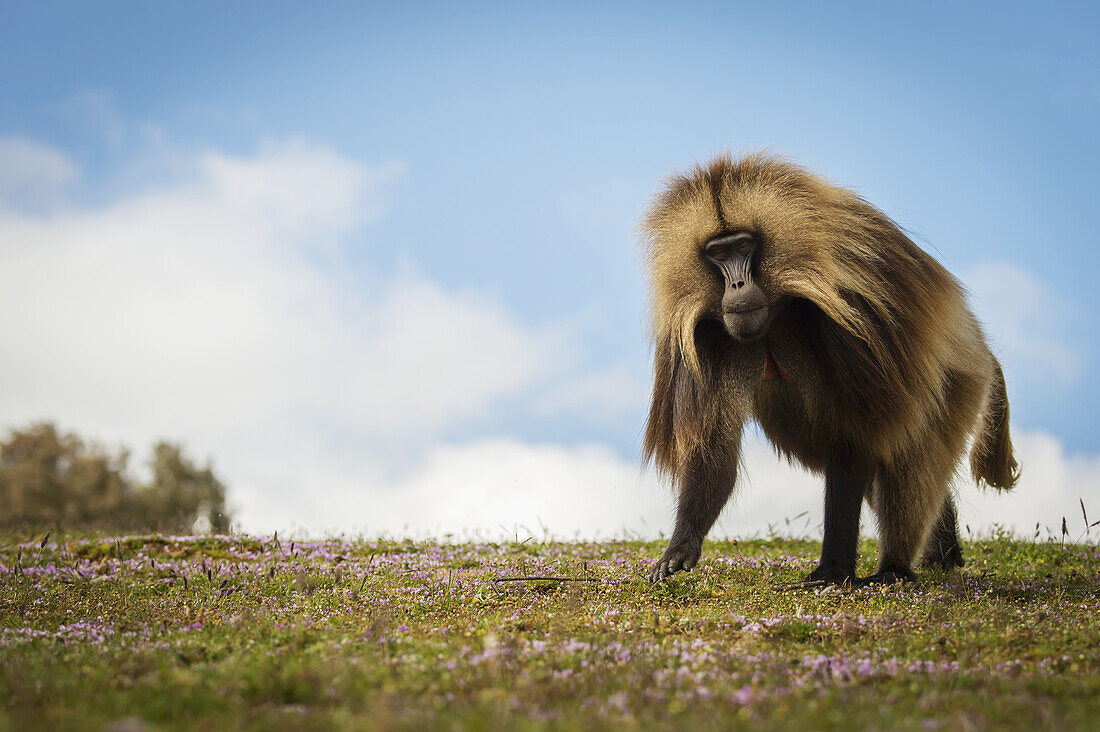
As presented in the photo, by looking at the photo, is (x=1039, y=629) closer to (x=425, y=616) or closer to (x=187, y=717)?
(x=425, y=616)

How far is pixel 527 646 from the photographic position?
4.80m

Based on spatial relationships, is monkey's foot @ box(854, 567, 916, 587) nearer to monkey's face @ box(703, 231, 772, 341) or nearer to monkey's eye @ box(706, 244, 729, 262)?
monkey's face @ box(703, 231, 772, 341)

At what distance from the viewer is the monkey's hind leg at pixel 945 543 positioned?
357 inches

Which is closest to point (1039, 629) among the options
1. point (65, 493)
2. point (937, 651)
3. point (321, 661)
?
point (937, 651)

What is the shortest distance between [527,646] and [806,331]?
11.1ft

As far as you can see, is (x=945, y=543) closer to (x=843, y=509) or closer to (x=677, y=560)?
(x=843, y=509)

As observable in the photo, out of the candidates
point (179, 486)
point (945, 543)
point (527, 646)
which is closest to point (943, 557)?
point (945, 543)

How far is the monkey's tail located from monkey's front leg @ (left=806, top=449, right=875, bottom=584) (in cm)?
282

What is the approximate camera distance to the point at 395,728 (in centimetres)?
298

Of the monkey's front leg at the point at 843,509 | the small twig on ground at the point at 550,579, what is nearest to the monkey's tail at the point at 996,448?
the monkey's front leg at the point at 843,509

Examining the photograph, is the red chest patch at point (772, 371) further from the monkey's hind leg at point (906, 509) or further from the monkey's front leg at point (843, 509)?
the monkey's hind leg at point (906, 509)

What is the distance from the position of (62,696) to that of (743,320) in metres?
4.42

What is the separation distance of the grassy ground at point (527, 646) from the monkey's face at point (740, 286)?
6.04ft

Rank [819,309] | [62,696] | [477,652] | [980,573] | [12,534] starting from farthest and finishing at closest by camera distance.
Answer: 1. [12,534]
2. [980,573]
3. [819,309]
4. [477,652]
5. [62,696]
